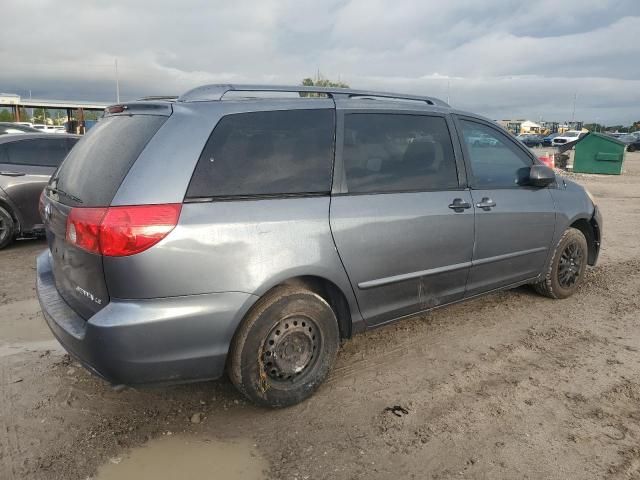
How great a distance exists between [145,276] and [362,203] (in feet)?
4.51

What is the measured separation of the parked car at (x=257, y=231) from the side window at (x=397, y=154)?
0.4 inches

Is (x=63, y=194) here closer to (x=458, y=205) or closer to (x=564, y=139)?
(x=458, y=205)

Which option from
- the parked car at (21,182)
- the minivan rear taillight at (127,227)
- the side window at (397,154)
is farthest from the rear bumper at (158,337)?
the parked car at (21,182)

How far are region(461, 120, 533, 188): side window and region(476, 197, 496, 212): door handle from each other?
120 millimetres

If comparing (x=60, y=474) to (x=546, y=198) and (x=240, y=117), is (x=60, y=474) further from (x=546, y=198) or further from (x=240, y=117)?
(x=546, y=198)

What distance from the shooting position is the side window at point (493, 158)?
3.93 metres

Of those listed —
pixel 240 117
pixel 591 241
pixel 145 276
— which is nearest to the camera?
pixel 145 276

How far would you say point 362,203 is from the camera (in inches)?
123

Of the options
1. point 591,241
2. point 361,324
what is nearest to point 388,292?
point 361,324

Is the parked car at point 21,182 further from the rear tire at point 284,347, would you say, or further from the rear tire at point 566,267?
the rear tire at point 566,267

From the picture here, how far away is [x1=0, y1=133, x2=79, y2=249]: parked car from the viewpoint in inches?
268

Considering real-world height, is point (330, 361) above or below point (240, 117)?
below

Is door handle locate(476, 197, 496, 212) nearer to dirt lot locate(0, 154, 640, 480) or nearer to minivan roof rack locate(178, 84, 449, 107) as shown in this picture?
minivan roof rack locate(178, 84, 449, 107)

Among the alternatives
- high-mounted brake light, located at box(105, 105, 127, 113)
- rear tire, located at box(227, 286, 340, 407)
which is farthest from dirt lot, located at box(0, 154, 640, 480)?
high-mounted brake light, located at box(105, 105, 127, 113)
